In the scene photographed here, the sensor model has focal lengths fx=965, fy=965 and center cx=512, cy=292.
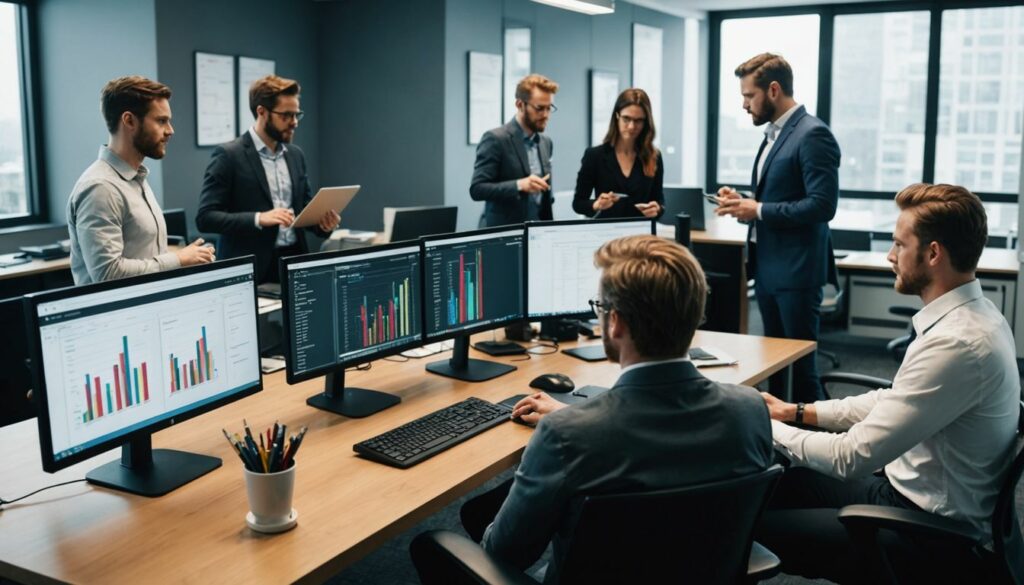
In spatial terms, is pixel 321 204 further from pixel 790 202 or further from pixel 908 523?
pixel 908 523

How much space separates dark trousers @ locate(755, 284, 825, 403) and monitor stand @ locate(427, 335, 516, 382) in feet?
4.68

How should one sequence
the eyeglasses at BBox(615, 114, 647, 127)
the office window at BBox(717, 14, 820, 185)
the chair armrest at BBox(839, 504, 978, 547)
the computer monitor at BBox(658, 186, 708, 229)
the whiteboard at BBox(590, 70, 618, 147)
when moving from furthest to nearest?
the office window at BBox(717, 14, 820, 185), the whiteboard at BBox(590, 70, 618, 147), the computer monitor at BBox(658, 186, 708, 229), the eyeglasses at BBox(615, 114, 647, 127), the chair armrest at BBox(839, 504, 978, 547)

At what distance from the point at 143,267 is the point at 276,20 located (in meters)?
4.08

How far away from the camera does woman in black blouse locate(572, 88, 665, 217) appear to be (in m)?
4.25

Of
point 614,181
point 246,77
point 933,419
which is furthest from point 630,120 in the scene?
point 246,77

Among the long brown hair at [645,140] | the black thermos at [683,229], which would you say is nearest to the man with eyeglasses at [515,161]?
the long brown hair at [645,140]

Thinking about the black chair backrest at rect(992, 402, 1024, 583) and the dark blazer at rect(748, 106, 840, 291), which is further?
the dark blazer at rect(748, 106, 840, 291)

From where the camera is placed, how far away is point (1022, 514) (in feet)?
10.9

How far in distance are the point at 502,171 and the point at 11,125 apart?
328 centimetres

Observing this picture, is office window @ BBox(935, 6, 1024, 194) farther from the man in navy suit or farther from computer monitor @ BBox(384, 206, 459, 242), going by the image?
computer monitor @ BBox(384, 206, 459, 242)

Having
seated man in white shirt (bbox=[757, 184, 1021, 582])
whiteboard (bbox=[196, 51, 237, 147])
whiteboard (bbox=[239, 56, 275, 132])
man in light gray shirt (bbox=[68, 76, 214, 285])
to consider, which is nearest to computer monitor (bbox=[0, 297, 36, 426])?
man in light gray shirt (bbox=[68, 76, 214, 285])

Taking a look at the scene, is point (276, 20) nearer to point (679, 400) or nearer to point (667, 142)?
point (667, 142)

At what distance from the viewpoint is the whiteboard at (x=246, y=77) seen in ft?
20.4

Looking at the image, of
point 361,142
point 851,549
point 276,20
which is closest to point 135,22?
point 276,20
